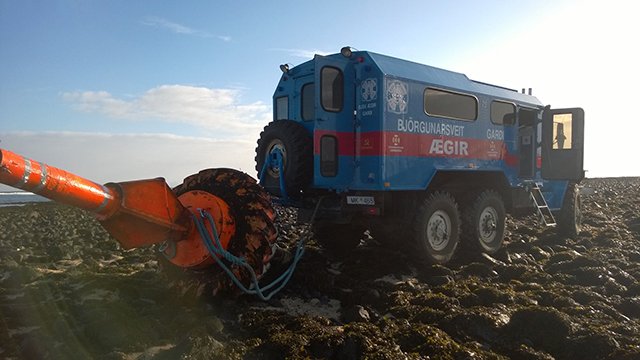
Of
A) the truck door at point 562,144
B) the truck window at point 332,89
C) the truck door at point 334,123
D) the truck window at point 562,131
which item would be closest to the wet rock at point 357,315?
the truck door at point 334,123

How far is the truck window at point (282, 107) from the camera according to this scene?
7603 millimetres

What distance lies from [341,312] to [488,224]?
4311 millimetres

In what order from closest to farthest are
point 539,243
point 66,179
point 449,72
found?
1. point 66,179
2. point 449,72
3. point 539,243

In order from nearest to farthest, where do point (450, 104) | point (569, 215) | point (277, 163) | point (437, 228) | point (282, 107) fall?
point (277, 163) → point (437, 228) → point (450, 104) → point (282, 107) → point (569, 215)

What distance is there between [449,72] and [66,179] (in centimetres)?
646

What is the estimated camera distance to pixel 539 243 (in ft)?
30.5

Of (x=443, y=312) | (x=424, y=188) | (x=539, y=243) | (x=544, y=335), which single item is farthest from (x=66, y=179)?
(x=539, y=243)

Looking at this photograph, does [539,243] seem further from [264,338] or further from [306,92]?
[264,338]

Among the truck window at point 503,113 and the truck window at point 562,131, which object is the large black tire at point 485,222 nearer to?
the truck window at point 503,113

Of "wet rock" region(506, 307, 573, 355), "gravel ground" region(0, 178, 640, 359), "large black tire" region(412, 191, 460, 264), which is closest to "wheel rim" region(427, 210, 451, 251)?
"large black tire" region(412, 191, 460, 264)

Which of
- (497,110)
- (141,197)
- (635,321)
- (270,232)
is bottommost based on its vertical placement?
(635,321)

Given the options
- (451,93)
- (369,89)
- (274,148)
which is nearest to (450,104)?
(451,93)

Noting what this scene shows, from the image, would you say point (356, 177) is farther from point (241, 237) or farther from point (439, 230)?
point (241, 237)

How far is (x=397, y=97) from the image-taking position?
261 inches
